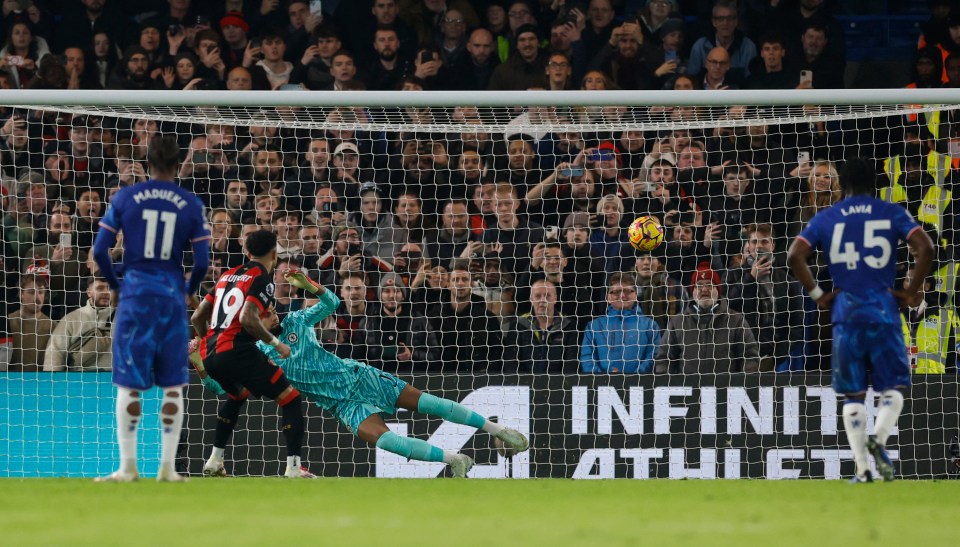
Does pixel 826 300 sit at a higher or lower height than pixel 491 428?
higher

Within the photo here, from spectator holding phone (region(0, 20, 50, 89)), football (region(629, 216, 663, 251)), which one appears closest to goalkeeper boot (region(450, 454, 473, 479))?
football (region(629, 216, 663, 251))

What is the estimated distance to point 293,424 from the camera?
9.51 metres

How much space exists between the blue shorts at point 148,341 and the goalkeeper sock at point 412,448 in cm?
254

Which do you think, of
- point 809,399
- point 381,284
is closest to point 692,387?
point 809,399

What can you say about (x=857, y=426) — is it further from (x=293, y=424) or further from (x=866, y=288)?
(x=293, y=424)

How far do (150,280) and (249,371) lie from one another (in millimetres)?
2333

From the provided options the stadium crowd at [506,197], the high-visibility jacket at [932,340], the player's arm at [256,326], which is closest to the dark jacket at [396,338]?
the stadium crowd at [506,197]

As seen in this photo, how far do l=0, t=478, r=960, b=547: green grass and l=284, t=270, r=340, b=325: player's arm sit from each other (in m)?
1.69

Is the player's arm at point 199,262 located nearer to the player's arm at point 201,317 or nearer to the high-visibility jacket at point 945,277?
the player's arm at point 201,317

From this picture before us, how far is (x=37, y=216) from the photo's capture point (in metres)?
12.0

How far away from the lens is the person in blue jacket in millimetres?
10961

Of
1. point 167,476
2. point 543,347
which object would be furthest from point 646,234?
point 167,476

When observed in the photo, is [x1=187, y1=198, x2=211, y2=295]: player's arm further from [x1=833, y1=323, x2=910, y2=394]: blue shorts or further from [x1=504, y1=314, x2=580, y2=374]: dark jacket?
[x1=504, y1=314, x2=580, y2=374]: dark jacket

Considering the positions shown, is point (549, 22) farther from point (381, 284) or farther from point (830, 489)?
point (830, 489)
